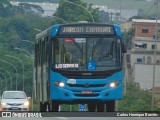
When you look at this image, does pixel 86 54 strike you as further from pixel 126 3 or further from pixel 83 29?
pixel 126 3

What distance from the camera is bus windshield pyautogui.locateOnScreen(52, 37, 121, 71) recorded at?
105 feet

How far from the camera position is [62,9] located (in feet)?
398

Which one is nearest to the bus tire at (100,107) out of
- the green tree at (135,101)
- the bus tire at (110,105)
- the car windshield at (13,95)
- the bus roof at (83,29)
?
the bus tire at (110,105)

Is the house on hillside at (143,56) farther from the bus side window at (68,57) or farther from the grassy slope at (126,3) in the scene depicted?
the bus side window at (68,57)

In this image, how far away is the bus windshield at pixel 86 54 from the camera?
32.0 m

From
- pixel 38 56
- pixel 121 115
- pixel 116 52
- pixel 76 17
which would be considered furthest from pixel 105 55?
pixel 76 17

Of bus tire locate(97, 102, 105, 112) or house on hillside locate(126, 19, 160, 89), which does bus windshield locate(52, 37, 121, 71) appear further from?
house on hillside locate(126, 19, 160, 89)

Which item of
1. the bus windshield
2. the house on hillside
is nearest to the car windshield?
the bus windshield

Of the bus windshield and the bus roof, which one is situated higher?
the bus roof

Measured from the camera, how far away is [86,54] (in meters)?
32.0

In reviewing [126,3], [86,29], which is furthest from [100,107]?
[126,3]

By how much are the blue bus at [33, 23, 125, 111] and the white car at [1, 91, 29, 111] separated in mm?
9437

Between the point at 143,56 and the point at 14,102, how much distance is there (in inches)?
2894

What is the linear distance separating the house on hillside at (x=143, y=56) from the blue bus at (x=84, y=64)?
2303 inches
